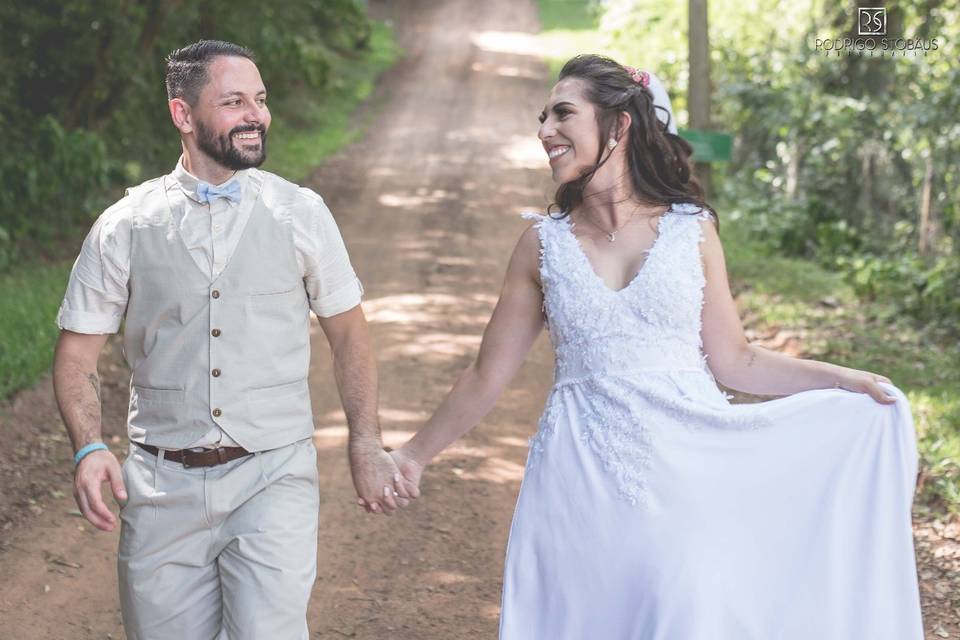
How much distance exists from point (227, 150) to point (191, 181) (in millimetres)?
166

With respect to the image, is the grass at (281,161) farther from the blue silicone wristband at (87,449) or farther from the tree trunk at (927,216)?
the tree trunk at (927,216)

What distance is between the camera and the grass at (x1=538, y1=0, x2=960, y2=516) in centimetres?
653

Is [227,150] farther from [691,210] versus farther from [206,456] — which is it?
[691,210]

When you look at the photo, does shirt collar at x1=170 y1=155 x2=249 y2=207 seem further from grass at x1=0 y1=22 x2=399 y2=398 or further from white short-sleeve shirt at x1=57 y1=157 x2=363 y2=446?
grass at x1=0 y1=22 x2=399 y2=398

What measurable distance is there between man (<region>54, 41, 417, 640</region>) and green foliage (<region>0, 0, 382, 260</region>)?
748 cm

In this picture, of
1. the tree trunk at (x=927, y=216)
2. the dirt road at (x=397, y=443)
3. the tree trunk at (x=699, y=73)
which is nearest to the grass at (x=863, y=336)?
the dirt road at (x=397, y=443)

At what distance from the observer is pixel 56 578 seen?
18.3 feet

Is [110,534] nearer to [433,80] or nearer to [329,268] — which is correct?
[329,268]

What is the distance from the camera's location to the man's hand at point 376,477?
3.74m

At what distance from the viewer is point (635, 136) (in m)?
3.47

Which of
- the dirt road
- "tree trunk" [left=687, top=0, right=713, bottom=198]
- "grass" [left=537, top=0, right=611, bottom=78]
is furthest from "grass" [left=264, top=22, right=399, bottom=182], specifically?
"tree trunk" [left=687, top=0, right=713, bottom=198]

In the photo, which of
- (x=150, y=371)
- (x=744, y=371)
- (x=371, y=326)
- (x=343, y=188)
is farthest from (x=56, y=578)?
(x=343, y=188)

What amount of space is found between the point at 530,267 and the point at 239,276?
0.87 m

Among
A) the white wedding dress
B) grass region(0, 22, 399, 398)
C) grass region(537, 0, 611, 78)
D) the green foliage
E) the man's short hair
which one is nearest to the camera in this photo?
the white wedding dress
